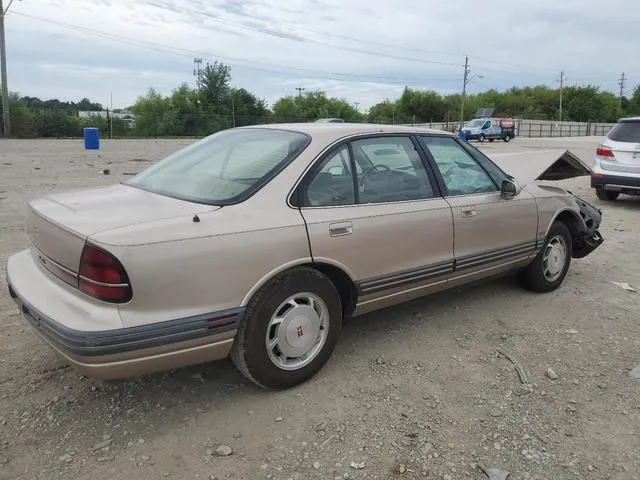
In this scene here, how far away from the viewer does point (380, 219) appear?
3.30 meters

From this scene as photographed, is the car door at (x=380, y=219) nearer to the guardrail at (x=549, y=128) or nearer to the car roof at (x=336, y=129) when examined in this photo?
the car roof at (x=336, y=129)

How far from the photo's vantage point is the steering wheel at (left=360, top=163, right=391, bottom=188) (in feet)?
11.1

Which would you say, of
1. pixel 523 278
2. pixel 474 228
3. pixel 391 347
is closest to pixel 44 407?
pixel 391 347

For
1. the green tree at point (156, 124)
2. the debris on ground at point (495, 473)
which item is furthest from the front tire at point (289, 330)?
the green tree at point (156, 124)

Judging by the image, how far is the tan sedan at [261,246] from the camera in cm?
244

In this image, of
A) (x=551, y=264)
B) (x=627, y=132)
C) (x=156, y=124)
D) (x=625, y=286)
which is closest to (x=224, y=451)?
(x=551, y=264)

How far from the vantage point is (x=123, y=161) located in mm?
A: 16516

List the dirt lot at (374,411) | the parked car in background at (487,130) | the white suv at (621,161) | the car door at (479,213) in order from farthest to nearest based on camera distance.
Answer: the parked car in background at (487,130)
the white suv at (621,161)
the car door at (479,213)
the dirt lot at (374,411)

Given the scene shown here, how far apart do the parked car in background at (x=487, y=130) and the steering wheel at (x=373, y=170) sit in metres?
37.4

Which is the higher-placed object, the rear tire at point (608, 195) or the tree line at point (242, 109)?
the tree line at point (242, 109)

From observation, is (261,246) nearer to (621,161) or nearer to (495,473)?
(495,473)

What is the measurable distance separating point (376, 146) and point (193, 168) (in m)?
1.22

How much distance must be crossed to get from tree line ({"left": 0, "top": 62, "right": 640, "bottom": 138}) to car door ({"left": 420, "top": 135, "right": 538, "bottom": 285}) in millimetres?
35858

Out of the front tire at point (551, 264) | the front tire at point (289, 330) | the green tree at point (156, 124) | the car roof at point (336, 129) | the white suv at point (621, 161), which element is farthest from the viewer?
the green tree at point (156, 124)
